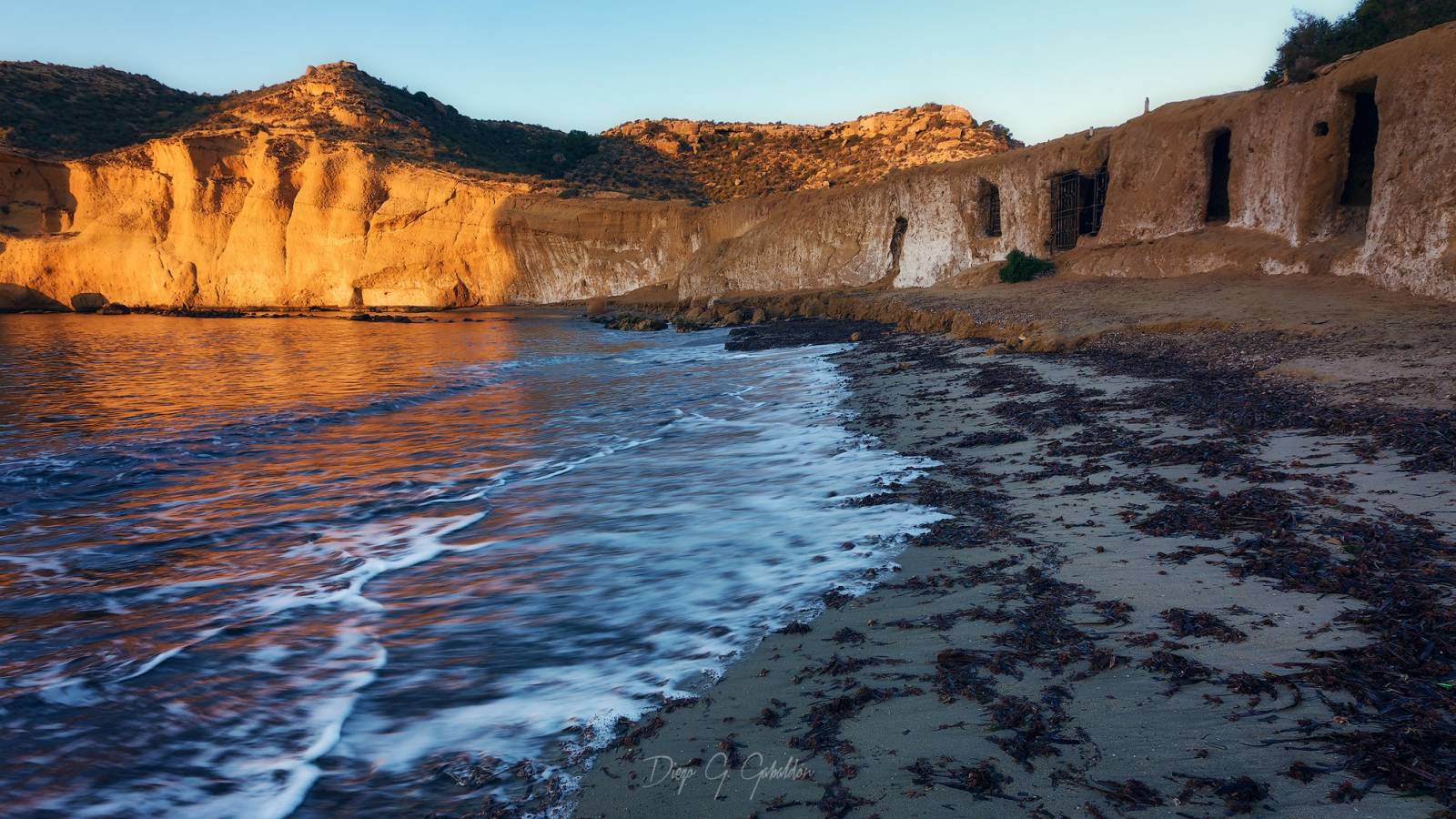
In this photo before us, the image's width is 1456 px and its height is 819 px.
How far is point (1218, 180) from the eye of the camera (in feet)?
47.9

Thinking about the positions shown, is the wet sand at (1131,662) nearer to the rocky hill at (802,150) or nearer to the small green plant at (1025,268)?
the small green plant at (1025,268)

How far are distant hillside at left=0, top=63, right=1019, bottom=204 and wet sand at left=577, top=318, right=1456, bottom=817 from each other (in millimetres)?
38449

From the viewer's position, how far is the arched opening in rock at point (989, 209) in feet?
67.7

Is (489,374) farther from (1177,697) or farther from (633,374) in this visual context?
(1177,697)

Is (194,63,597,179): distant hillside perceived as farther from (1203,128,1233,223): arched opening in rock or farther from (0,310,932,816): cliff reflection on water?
(0,310,932,816): cliff reflection on water

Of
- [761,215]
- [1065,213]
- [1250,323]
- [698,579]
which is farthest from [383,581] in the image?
[761,215]

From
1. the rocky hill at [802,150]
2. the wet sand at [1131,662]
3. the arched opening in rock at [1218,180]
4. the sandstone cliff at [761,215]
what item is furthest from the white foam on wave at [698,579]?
the rocky hill at [802,150]

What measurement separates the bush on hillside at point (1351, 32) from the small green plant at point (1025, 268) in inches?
196

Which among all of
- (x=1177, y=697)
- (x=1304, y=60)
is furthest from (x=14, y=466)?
(x=1304, y=60)

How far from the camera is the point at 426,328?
28562mm

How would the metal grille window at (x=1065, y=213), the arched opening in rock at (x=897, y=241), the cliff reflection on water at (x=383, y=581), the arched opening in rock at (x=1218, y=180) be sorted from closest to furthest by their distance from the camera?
the cliff reflection on water at (x=383, y=581)
the arched opening in rock at (x=1218, y=180)
the metal grille window at (x=1065, y=213)
the arched opening in rock at (x=897, y=241)

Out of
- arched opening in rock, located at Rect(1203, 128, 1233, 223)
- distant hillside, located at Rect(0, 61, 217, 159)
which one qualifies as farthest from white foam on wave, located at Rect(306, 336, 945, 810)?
distant hillside, located at Rect(0, 61, 217, 159)

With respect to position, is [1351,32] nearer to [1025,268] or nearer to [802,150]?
[1025,268]

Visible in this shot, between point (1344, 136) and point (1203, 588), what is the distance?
10.9 m
